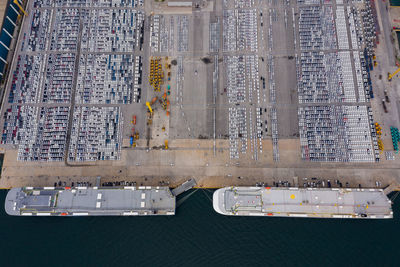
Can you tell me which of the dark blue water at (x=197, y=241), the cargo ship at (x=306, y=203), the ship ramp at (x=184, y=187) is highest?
the ship ramp at (x=184, y=187)

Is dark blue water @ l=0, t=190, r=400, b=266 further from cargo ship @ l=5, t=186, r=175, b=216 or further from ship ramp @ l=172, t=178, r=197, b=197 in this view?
ship ramp @ l=172, t=178, r=197, b=197

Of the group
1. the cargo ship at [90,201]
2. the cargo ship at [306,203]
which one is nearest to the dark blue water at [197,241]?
the cargo ship at [306,203]

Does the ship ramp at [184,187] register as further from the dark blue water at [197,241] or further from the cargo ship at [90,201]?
the dark blue water at [197,241]

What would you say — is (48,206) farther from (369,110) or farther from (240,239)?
(369,110)

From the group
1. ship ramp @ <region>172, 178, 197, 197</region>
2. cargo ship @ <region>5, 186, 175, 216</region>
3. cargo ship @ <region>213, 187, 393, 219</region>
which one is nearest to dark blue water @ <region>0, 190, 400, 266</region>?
cargo ship @ <region>213, 187, 393, 219</region>

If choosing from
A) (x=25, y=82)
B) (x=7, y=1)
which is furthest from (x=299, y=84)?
(x=7, y=1)
